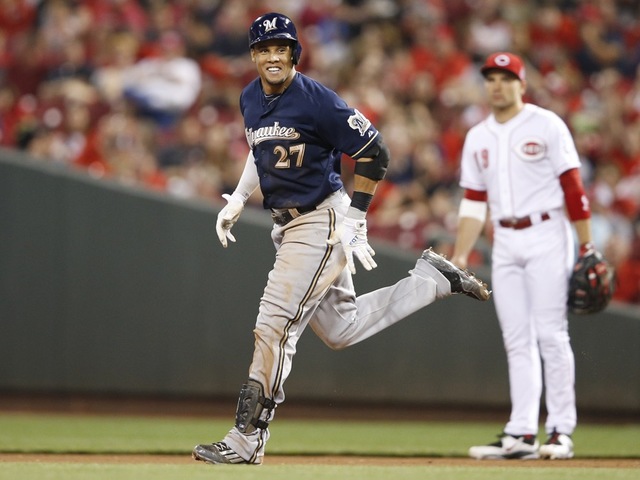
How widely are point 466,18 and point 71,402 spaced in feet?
21.3

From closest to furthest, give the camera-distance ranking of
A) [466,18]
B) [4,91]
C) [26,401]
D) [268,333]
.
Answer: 1. [268,333]
2. [26,401]
3. [4,91]
4. [466,18]

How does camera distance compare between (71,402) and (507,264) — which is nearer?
(507,264)

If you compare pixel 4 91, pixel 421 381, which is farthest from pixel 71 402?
pixel 4 91

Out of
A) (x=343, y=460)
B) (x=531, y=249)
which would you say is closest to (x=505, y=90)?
(x=531, y=249)

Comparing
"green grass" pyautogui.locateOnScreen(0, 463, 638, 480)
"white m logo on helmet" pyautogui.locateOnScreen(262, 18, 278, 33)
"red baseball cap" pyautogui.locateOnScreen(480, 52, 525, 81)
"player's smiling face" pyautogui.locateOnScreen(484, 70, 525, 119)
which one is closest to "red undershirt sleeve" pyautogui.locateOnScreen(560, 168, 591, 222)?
"player's smiling face" pyautogui.locateOnScreen(484, 70, 525, 119)

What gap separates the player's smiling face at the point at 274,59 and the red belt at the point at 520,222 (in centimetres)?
165

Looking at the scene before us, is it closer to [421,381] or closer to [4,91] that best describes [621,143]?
[421,381]

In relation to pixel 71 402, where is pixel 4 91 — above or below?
above

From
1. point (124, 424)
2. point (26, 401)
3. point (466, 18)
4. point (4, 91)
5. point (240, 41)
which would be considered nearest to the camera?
point (124, 424)

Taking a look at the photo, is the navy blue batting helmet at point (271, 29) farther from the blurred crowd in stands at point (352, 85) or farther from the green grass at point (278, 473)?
the blurred crowd in stands at point (352, 85)

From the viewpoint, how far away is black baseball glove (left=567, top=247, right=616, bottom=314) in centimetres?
576

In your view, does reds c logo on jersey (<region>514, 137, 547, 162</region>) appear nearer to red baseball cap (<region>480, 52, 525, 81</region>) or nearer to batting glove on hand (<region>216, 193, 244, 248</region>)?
red baseball cap (<region>480, 52, 525, 81</region>)

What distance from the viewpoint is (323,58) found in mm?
11266

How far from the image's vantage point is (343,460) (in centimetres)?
576
